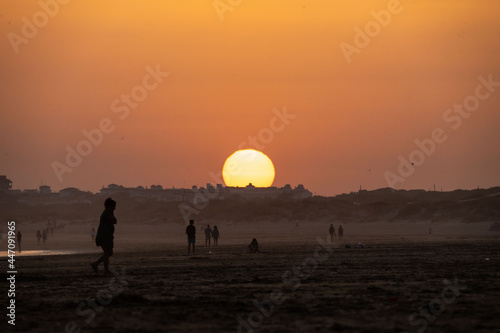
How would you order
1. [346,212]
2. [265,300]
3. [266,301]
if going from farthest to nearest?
1. [346,212]
2. [265,300]
3. [266,301]

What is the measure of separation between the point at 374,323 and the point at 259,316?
184 cm

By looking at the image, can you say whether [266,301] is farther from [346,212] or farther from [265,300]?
[346,212]

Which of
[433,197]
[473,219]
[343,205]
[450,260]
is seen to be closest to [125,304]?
[450,260]

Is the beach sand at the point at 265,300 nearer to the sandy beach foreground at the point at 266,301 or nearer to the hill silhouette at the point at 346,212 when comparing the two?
the sandy beach foreground at the point at 266,301

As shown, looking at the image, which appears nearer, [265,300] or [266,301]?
[266,301]

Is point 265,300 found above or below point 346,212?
below

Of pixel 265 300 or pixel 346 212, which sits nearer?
pixel 265 300

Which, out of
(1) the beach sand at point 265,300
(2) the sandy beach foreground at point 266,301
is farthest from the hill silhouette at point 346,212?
(2) the sandy beach foreground at point 266,301

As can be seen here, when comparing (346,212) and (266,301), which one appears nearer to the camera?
(266,301)

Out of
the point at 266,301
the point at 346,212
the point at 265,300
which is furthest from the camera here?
the point at 346,212

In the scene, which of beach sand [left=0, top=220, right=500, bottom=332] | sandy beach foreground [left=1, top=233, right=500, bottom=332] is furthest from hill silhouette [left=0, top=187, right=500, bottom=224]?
sandy beach foreground [left=1, top=233, right=500, bottom=332]

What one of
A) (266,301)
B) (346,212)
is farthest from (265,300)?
(346,212)

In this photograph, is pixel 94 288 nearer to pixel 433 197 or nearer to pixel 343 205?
pixel 343 205

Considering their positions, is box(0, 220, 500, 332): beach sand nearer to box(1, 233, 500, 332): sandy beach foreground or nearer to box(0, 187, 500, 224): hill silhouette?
box(1, 233, 500, 332): sandy beach foreground
